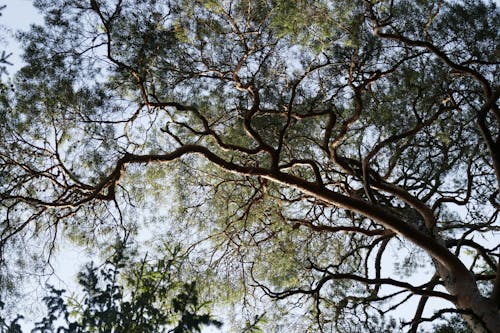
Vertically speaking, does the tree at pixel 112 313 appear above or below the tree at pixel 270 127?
below

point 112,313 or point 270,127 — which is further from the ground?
point 270,127

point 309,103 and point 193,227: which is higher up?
point 309,103

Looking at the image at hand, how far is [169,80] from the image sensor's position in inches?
201

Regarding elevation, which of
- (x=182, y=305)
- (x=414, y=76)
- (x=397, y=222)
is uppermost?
(x=414, y=76)

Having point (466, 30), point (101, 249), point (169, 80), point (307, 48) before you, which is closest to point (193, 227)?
point (101, 249)

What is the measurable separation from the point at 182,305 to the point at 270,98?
3.20m

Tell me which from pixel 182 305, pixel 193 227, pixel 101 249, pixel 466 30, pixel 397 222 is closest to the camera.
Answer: pixel 182 305

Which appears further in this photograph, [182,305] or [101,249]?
[101,249]

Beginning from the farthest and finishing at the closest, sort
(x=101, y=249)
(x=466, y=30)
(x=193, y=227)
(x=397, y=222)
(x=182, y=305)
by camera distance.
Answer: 1. (x=193, y=227)
2. (x=101, y=249)
3. (x=466, y=30)
4. (x=397, y=222)
5. (x=182, y=305)

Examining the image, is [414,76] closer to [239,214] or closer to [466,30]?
[466,30]

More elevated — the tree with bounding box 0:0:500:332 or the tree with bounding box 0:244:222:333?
the tree with bounding box 0:0:500:332

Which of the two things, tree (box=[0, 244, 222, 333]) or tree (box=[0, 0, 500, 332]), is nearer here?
tree (box=[0, 244, 222, 333])

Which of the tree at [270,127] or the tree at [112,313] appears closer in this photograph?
the tree at [112,313]

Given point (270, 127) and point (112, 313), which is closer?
point (112, 313)
